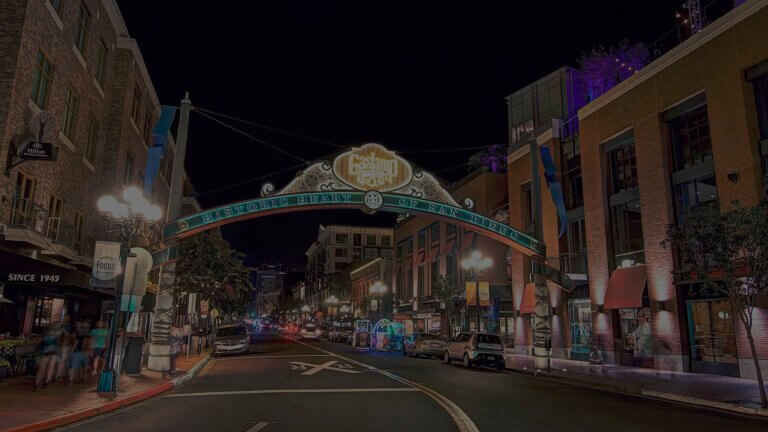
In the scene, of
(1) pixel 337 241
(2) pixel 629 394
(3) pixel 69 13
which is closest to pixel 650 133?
(2) pixel 629 394

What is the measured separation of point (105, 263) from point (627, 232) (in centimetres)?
2233

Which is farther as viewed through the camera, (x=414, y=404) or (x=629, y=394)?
(x=629, y=394)

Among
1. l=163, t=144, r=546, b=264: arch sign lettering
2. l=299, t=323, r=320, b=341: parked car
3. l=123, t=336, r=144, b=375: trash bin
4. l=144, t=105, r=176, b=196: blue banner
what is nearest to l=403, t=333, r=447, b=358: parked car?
l=163, t=144, r=546, b=264: arch sign lettering

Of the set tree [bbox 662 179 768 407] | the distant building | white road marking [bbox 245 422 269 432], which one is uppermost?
the distant building

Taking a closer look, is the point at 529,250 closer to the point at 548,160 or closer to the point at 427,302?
the point at 548,160

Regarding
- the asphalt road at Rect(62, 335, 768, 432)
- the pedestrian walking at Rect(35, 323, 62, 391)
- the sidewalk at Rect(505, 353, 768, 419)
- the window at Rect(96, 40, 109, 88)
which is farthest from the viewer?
the window at Rect(96, 40, 109, 88)

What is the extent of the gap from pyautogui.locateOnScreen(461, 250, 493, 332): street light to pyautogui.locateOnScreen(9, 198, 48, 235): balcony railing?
22.3 m

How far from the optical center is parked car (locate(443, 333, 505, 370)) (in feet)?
75.8

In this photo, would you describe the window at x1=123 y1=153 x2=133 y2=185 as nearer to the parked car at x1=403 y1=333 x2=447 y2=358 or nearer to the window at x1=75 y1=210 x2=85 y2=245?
the window at x1=75 y1=210 x2=85 y2=245

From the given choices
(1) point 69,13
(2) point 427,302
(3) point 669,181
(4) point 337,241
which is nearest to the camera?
(1) point 69,13

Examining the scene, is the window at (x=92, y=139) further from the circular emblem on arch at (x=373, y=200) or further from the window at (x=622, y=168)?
the window at (x=622, y=168)

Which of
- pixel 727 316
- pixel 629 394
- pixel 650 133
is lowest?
pixel 629 394

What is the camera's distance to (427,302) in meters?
49.8

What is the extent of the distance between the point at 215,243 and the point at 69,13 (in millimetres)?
19912
